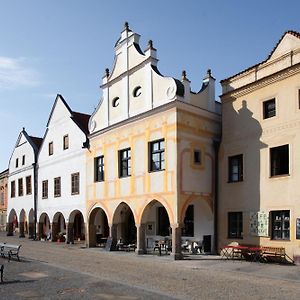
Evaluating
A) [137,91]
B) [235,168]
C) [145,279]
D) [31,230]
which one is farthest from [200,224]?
[31,230]

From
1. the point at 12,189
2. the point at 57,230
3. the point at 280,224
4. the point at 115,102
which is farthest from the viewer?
the point at 12,189

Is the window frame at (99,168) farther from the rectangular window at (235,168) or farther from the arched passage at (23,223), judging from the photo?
the arched passage at (23,223)

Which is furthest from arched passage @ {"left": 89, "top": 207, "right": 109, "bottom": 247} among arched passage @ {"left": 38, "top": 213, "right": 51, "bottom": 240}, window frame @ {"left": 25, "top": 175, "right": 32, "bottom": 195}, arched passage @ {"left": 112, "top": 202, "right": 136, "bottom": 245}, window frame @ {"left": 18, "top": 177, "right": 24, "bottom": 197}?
window frame @ {"left": 18, "top": 177, "right": 24, "bottom": 197}

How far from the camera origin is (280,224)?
1952cm

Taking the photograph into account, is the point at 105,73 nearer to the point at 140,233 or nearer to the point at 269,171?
the point at 140,233

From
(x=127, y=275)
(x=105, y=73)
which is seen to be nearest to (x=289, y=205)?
(x=127, y=275)

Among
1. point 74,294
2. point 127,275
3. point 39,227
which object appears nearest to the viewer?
point 74,294

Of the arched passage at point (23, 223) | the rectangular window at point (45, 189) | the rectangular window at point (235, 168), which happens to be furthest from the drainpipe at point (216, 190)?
the arched passage at point (23, 223)

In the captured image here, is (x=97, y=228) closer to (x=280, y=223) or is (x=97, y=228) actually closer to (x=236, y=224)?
(x=236, y=224)

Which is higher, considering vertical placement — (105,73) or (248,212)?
(105,73)

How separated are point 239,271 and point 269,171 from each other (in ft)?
18.6

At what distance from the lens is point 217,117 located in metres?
23.6

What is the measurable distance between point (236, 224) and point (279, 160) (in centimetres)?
398

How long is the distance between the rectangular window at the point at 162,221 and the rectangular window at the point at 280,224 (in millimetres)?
7438
